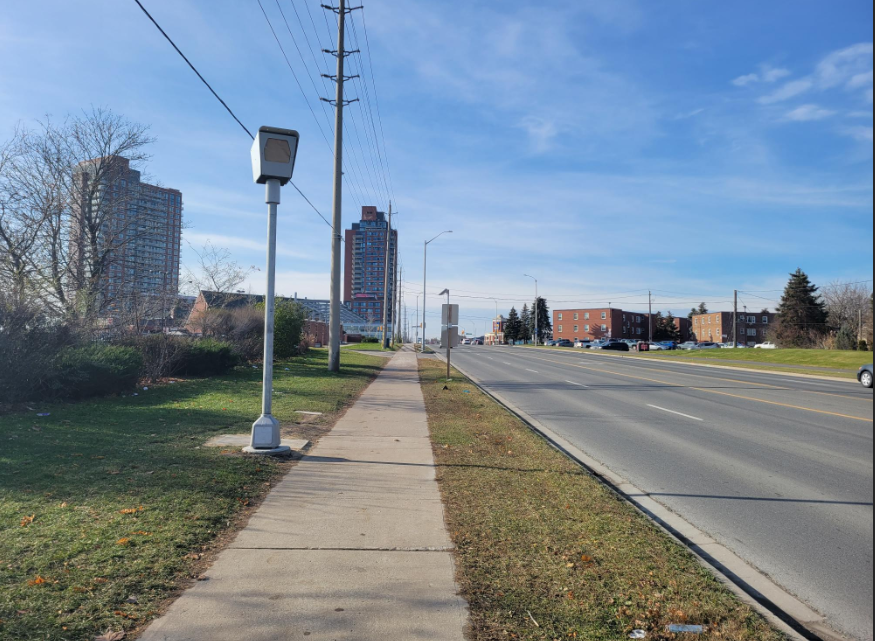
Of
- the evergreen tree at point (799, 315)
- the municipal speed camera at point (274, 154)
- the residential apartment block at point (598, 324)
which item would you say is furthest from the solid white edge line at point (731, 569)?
the residential apartment block at point (598, 324)

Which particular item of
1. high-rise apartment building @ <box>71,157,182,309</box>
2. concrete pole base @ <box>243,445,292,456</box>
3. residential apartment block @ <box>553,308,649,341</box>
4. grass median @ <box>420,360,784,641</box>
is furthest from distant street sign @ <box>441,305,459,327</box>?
residential apartment block @ <box>553,308,649,341</box>

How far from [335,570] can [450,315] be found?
16.7 metres

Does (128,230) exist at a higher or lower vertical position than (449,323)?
higher

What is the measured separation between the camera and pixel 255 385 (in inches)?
683

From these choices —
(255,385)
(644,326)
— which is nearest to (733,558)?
(255,385)

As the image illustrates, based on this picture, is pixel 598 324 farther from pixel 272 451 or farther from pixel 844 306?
pixel 272 451

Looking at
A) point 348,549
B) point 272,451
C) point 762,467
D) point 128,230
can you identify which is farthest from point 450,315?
point 348,549

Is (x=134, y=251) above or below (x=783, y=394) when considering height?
above

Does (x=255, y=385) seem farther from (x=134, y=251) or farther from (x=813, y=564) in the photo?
(x=813, y=564)

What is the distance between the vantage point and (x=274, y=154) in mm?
8375

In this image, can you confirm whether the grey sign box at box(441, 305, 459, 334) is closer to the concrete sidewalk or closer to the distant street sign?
the distant street sign

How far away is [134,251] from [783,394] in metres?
21.3

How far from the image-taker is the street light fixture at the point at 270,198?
8156 millimetres

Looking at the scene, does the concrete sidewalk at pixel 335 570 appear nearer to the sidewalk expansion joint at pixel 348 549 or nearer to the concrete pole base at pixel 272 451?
the sidewalk expansion joint at pixel 348 549
